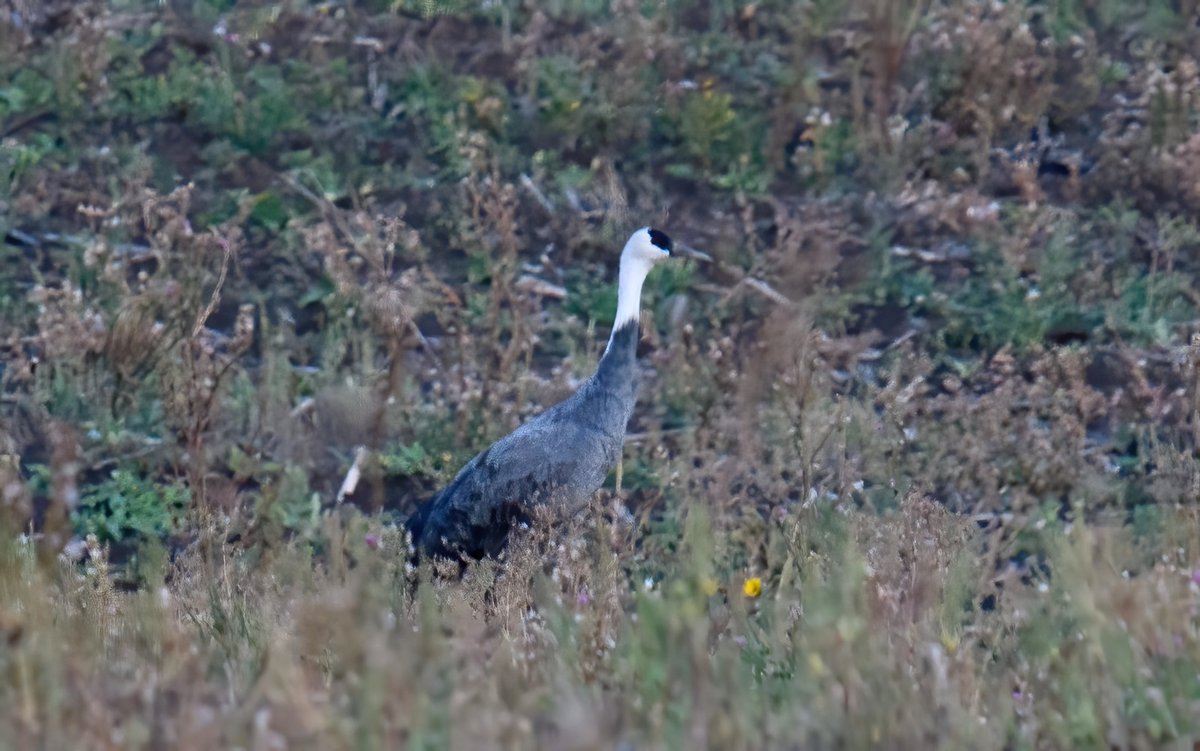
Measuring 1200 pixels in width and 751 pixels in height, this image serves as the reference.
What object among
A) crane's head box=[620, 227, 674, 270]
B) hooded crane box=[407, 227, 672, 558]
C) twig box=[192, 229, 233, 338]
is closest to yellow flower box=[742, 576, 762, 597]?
hooded crane box=[407, 227, 672, 558]

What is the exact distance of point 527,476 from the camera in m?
6.30

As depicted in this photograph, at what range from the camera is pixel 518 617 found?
464 cm

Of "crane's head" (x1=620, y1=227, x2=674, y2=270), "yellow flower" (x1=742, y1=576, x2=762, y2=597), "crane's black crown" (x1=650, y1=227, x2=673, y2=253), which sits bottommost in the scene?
"crane's black crown" (x1=650, y1=227, x2=673, y2=253)

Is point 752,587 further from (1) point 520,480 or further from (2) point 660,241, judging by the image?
(2) point 660,241

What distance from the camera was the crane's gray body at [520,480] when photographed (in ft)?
20.6

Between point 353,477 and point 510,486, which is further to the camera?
point 353,477

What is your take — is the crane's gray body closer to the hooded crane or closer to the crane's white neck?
the hooded crane

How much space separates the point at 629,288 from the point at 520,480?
45.1 inches

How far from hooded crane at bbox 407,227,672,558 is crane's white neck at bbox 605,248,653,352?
0.41 meters

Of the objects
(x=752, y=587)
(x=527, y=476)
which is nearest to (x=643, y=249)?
(x=527, y=476)

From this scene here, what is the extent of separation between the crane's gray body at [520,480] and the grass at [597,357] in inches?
11.2

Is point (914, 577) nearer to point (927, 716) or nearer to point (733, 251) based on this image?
point (927, 716)

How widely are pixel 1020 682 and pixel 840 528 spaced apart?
122 centimetres

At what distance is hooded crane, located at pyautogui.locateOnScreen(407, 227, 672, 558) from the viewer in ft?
20.6
